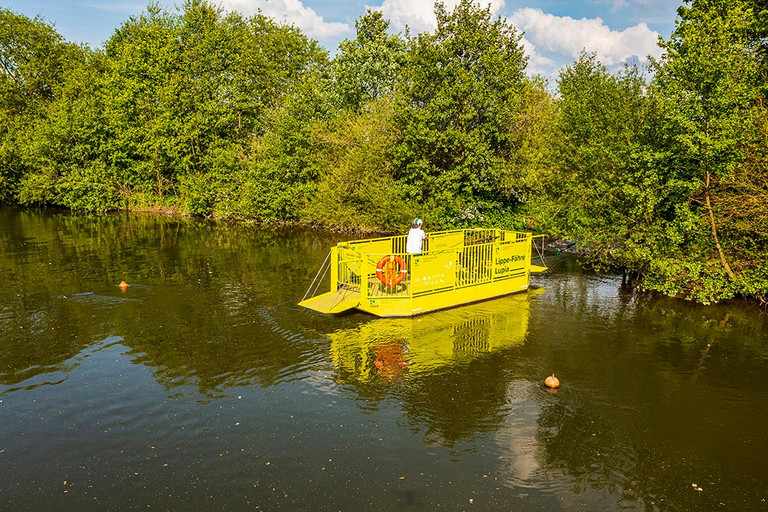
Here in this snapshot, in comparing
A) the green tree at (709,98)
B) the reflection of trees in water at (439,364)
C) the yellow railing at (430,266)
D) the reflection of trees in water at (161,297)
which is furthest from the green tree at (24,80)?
the green tree at (709,98)

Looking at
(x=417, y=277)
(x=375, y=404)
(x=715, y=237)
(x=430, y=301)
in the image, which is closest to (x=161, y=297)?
(x=417, y=277)

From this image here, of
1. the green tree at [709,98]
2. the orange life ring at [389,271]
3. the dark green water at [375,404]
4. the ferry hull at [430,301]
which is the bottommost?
the dark green water at [375,404]

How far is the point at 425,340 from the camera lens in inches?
490

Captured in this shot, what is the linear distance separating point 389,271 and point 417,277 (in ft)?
2.57

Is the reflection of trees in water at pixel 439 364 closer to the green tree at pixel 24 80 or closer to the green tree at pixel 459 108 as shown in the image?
the green tree at pixel 459 108

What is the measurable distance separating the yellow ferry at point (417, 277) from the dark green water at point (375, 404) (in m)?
0.48

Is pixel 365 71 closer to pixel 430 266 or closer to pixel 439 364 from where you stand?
pixel 430 266

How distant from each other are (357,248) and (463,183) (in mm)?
13018

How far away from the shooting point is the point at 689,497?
22.4 feet

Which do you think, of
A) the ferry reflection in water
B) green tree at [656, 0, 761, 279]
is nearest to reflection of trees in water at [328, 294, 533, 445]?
the ferry reflection in water

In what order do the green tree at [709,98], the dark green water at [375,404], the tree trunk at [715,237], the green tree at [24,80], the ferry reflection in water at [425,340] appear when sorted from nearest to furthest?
the dark green water at [375,404] < the ferry reflection in water at [425,340] < the green tree at [709,98] < the tree trunk at [715,237] < the green tree at [24,80]

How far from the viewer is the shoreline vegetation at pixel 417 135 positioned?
50.0 feet

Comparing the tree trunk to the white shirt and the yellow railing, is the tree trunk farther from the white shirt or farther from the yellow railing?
the white shirt

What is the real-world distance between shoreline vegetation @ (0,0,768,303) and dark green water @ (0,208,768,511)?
347cm
